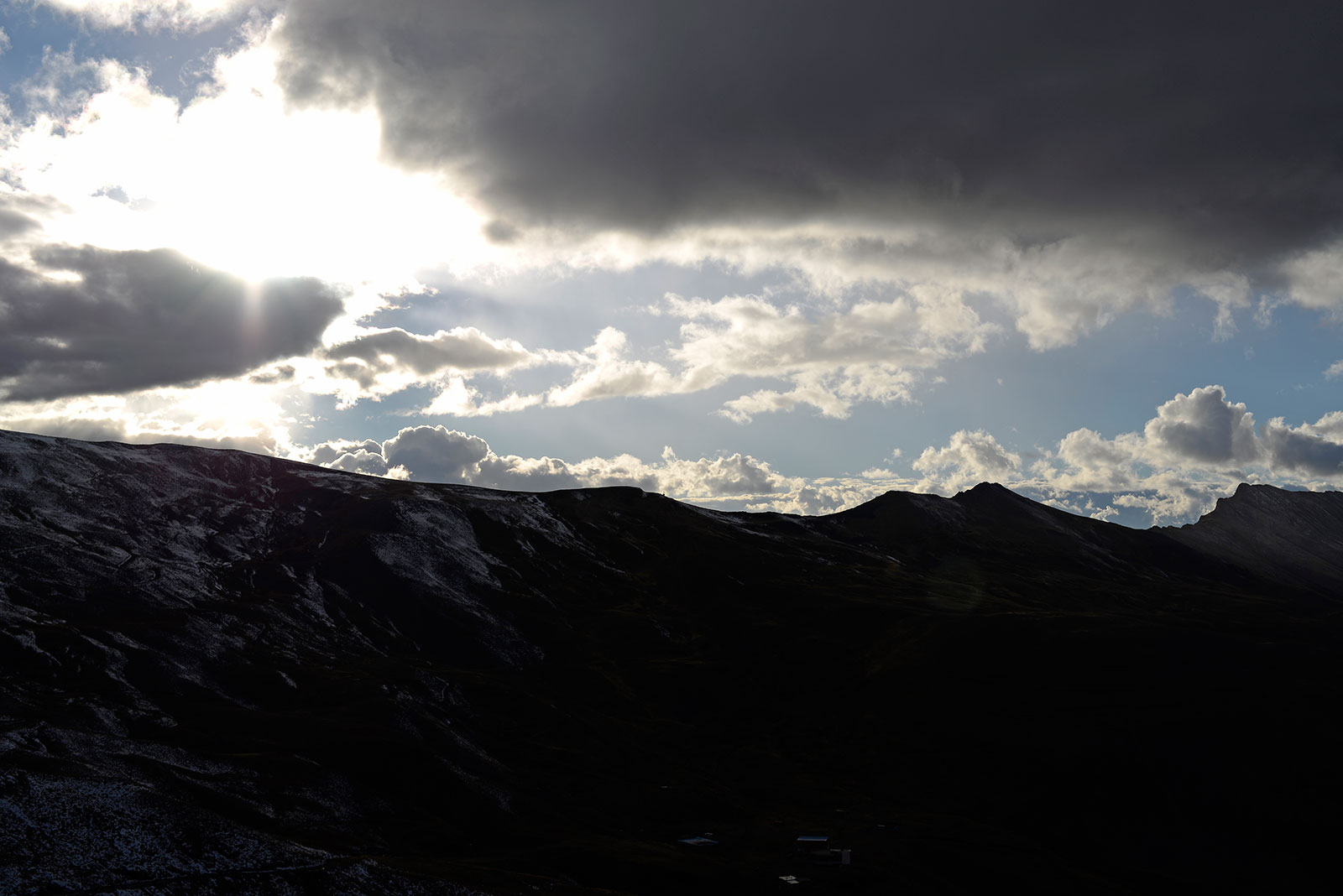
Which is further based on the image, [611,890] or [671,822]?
[671,822]

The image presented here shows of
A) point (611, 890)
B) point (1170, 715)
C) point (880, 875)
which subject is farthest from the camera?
point (1170, 715)

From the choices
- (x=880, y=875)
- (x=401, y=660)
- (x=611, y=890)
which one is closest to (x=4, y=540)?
(x=401, y=660)

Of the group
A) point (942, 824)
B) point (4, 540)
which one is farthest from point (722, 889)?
point (4, 540)

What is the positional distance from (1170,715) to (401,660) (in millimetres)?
154918

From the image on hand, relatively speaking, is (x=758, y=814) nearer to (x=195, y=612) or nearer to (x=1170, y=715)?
(x=1170, y=715)

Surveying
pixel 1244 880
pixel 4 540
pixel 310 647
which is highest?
pixel 4 540

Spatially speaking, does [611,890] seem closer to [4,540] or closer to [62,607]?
[62,607]

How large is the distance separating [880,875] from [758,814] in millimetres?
29120

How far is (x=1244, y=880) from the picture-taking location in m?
121

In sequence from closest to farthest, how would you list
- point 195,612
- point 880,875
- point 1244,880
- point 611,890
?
point 611,890 → point 880,875 → point 1244,880 → point 195,612

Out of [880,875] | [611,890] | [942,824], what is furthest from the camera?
[942,824]

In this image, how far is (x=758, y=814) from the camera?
134 metres

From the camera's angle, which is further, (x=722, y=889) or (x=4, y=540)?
(x=4, y=540)

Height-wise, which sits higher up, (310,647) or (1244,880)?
(310,647)
